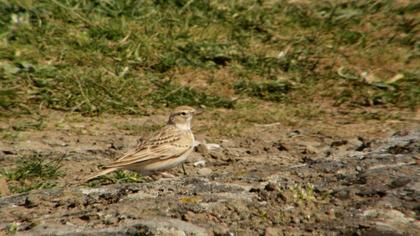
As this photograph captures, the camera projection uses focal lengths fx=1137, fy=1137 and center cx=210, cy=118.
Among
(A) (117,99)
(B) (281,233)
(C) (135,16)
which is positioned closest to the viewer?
(B) (281,233)

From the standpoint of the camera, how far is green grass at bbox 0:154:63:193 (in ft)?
31.4

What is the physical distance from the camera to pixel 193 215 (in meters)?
6.94

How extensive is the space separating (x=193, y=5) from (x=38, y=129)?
148 inches

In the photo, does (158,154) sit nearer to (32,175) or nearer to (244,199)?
(32,175)

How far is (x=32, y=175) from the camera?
9797 mm

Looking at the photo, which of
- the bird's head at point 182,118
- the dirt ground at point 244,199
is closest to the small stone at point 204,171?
the dirt ground at point 244,199

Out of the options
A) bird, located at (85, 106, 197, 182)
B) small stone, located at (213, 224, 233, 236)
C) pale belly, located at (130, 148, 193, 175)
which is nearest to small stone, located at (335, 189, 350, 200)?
small stone, located at (213, 224, 233, 236)

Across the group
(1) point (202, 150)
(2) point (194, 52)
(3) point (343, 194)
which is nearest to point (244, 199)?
(3) point (343, 194)

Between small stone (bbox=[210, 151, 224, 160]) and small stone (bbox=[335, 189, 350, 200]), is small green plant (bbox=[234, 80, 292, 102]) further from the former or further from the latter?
small stone (bbox=[335, 189, 350, 200])

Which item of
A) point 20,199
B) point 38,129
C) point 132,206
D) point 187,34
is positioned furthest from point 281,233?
point 187,34

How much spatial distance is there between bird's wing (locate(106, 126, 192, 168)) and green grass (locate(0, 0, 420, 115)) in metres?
1.82

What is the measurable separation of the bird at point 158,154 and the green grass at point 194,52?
1780mm

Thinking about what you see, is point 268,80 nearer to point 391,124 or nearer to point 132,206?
point 391,124

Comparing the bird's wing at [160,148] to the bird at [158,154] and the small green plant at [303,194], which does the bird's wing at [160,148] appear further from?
the small green plant at [303,194]
